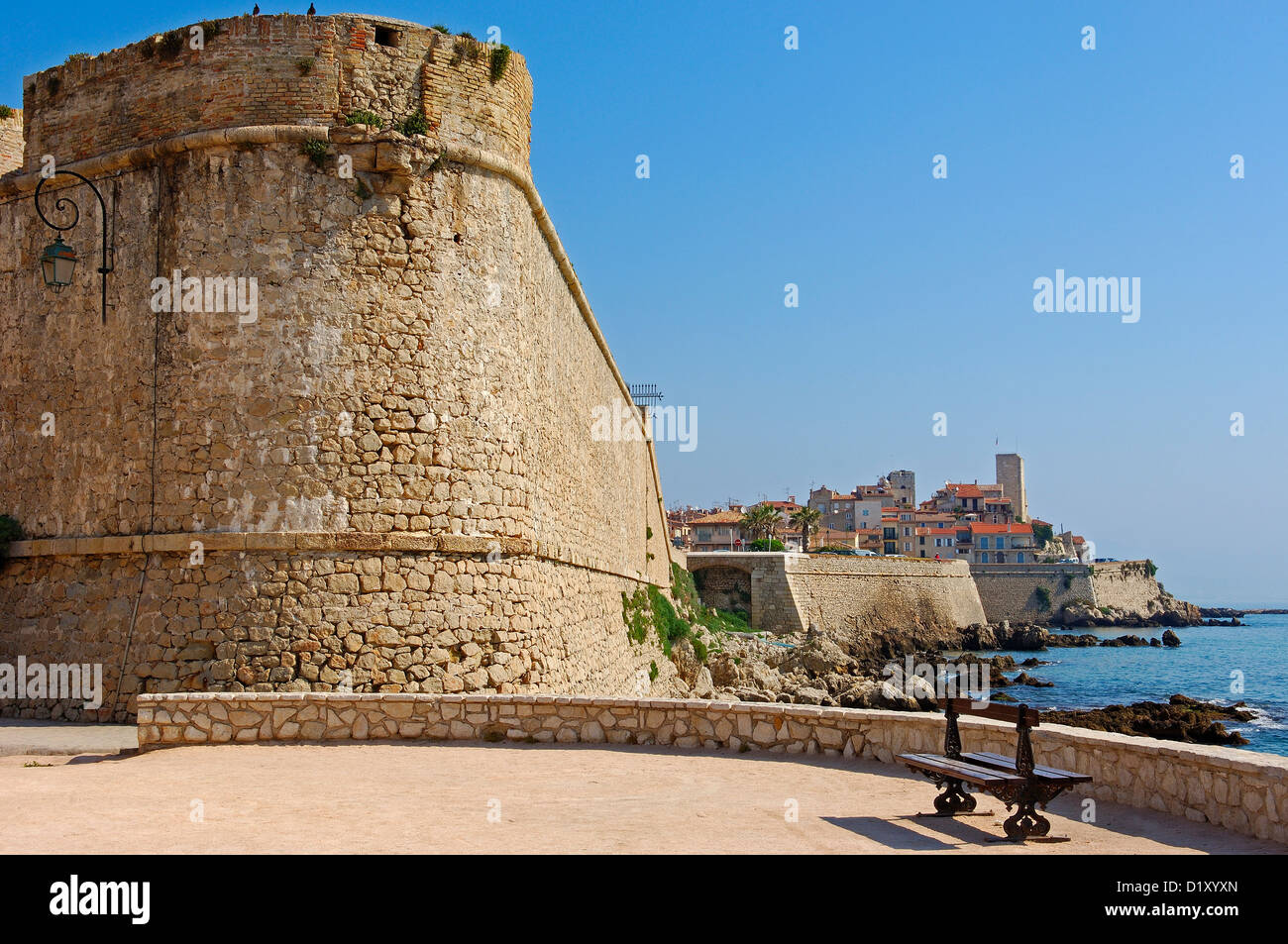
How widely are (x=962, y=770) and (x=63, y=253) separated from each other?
11.3 m

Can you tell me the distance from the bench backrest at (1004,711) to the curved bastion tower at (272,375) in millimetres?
6591

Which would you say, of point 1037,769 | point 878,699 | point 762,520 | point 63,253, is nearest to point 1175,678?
point 878,699

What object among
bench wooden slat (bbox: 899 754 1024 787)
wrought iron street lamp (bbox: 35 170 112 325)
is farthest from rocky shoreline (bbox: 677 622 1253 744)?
wrought iron street lamp (bbox: 35 170 112 325)

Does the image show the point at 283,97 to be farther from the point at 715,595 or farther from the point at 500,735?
the point at 715,595

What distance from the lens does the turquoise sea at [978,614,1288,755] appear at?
38781 millimetres

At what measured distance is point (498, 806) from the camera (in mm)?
7512

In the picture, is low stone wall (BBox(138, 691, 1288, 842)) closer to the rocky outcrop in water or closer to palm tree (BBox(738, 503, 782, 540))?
the rocky outcrop in water

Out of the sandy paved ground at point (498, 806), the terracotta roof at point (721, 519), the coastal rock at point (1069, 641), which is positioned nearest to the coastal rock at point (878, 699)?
the sandy paved ground at point (498, 806)

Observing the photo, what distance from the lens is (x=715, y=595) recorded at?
54594 millimetres

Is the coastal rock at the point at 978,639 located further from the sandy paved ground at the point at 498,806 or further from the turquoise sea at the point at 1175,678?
the sandy paved ground at the point at 498,806

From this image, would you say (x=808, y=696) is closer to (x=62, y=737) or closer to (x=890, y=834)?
(x=62, y=737)

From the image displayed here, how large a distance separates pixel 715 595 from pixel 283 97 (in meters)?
43.4

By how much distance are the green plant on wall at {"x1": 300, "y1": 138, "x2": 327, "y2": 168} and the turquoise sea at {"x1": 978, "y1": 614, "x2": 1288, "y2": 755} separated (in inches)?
973

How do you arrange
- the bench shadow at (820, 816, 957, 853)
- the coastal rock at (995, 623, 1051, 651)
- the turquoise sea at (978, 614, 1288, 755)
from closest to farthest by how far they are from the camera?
the bench shadow at (820, 816, 957, 853) → the turquoise sea at (978, 614, 1288, 755) → the coastal rock at (995, 623, 1051, 651)
